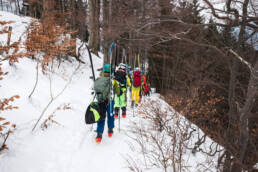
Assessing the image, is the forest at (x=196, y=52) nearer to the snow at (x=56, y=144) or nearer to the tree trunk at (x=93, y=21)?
the tree trunk at (x=93, y=21)

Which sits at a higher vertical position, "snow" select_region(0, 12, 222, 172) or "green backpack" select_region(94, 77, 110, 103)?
"green backpack" select_region(94, 77, 110, 103)

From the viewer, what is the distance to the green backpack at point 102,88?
3.67 metres

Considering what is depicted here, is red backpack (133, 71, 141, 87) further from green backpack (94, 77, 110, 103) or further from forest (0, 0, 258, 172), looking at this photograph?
green backpack (94, 77, 110, 103)

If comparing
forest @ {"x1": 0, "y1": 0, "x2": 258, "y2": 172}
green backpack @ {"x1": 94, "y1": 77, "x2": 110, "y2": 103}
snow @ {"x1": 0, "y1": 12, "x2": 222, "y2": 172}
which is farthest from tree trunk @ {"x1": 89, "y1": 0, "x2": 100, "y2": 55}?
green backpack @ {"x1": 94, "y1": 77, "x2": 110, "y2": 103}

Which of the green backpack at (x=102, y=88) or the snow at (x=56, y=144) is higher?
the green backpack at (x=102, y=88)

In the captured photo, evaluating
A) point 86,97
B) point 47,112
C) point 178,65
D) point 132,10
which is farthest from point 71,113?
point 178,65

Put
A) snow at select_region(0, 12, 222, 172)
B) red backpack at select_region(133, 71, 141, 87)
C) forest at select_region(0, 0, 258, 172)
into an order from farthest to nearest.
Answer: red backpack at select_region(133, 71, 141, 87) < forest at select_region(0, 0, 258, 172) < snow at select_region(0, 12, 222, 172)

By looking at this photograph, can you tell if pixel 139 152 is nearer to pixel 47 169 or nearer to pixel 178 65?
pixel 47 169

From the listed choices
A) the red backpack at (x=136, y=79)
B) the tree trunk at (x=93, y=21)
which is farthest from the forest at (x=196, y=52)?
the red backpack at (x=136, y=79)

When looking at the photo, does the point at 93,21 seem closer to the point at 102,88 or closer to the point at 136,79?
the point at 136,79

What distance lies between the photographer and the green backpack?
3672 mm

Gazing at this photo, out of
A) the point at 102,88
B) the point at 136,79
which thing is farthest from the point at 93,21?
the point at 102,88

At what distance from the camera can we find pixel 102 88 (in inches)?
145

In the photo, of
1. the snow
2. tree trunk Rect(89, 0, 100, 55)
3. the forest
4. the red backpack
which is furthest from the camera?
tree trunk Rect(89, 0, 100, 55)
